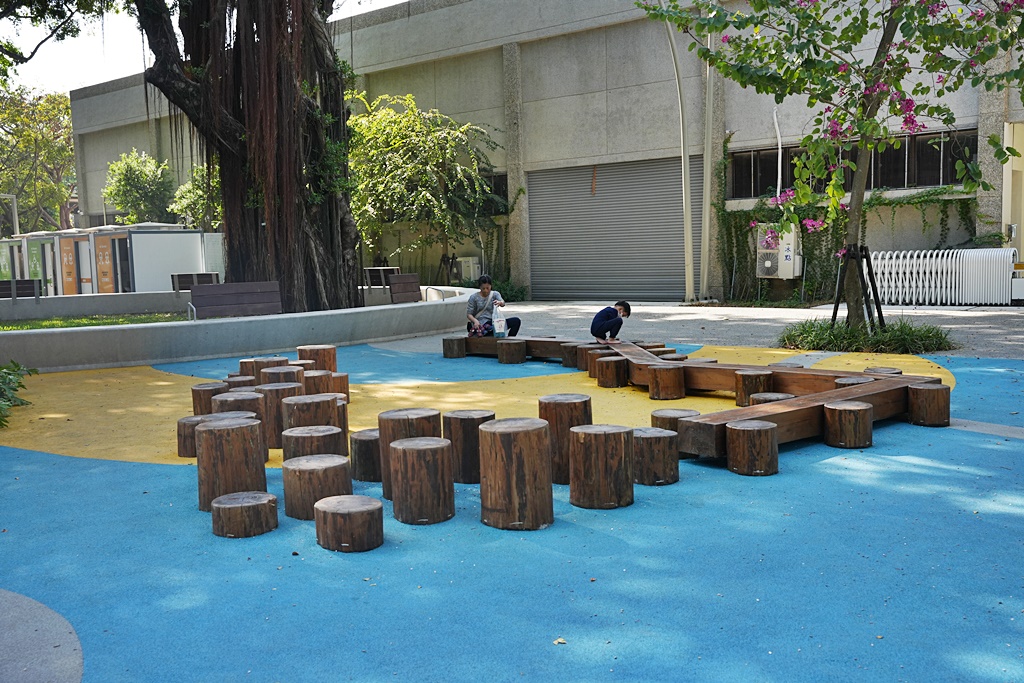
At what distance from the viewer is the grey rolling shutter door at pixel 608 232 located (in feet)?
79.6

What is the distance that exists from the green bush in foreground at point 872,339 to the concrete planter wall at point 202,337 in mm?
6163

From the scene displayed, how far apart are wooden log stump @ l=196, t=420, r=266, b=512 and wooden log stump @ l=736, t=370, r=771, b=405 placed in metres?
4.42

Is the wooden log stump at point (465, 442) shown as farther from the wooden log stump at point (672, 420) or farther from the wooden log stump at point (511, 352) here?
the wooden log stump at point (511, 352)

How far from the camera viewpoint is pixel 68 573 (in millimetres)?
4277

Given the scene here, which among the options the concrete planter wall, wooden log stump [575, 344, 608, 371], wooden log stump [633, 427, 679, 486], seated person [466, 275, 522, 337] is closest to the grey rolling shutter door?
the concrete planter wall

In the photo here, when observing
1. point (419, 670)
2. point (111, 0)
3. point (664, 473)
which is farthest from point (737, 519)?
point (111, 0)

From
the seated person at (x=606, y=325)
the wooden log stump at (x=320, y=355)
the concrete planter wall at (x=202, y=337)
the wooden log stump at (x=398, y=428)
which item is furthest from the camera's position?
the concrete planter wall at (x=202, y=337)

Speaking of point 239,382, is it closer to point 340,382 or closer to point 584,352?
point 340,382

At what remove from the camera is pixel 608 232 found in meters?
25.4

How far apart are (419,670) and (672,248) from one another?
2187 cm

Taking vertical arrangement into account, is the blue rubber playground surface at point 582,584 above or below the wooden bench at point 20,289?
below

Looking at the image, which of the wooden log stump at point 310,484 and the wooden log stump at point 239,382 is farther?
the wooden log stump at point 239,382

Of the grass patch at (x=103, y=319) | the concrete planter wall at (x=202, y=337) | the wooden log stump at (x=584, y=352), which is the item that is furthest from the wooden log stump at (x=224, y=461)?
the grass patch at (x=103, y=319)

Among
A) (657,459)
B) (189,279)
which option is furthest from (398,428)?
(189,279)
